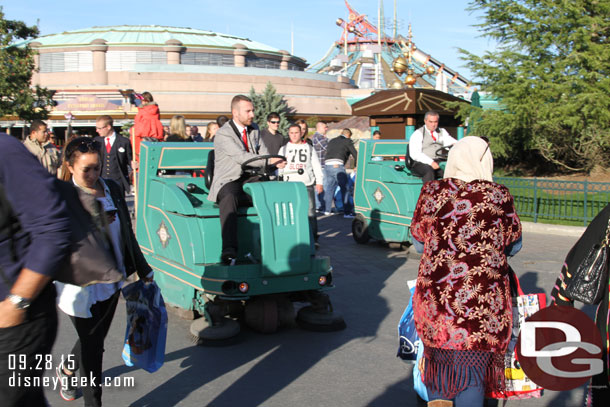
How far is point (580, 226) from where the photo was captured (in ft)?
41.8

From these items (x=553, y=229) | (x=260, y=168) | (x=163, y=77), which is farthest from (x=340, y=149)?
(x=163, y=77)

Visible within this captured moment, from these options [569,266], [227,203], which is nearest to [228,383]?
[227,203]

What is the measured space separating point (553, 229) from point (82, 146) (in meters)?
10.8

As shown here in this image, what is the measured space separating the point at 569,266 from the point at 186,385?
291 centimetres

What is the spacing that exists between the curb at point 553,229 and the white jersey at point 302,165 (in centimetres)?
565

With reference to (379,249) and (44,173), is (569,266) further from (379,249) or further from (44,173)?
(379,249)

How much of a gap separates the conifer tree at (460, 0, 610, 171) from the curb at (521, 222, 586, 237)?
5178 mm

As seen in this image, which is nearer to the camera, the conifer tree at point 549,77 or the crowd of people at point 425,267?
the crowd of people at point 425,267

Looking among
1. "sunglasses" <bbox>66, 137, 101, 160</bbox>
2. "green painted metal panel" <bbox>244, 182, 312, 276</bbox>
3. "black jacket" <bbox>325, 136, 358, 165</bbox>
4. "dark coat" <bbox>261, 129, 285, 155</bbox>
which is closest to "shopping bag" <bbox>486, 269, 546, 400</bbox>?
"green painted metal panel" <bbox>244, 182, 312, 276</bbox>

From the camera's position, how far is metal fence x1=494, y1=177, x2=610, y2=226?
12.8 metres

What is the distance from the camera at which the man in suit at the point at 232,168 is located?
586 cm

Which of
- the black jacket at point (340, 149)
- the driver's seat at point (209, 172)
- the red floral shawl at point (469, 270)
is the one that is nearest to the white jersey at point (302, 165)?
the driver's seat at point (209, 172)

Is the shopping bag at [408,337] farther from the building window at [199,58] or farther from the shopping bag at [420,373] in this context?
the building window at [199,58]

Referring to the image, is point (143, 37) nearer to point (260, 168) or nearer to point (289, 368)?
point (260, 168)
